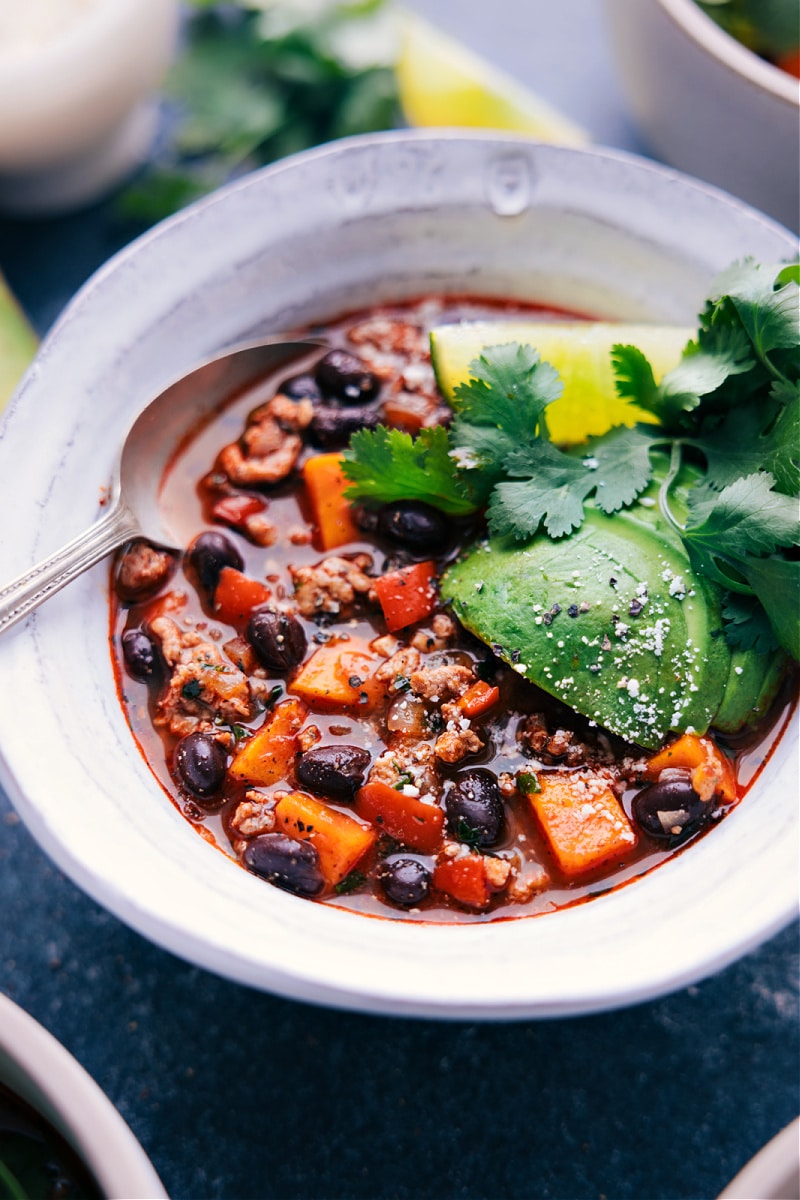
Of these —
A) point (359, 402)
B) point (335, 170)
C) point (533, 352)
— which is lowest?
point (359, 402)

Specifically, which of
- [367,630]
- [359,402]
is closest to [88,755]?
[367,630]

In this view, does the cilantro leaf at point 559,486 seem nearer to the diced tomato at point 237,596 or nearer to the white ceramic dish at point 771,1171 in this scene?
the diced tomato at point 237,596

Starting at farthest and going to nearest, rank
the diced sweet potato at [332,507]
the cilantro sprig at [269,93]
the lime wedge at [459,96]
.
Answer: the cilantro sprig at [269,93], the lime wedge at [459,96], the diced sweet potato at [332,507]

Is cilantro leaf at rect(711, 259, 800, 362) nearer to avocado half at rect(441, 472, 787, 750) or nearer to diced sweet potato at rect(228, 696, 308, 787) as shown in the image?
avocado half at rect(441, 472, 787, 750)

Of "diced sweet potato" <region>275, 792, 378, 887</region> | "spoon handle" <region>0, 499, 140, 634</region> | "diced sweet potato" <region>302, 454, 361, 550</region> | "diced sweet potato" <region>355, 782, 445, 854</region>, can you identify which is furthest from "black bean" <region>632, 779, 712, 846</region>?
"spoon handle" <region>0, 499, 140, 634</region>

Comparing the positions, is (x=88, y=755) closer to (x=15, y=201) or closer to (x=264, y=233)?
(x=264, y=233)

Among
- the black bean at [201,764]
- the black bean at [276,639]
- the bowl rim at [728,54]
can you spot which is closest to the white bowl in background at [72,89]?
the bowl rim at [728,54]
